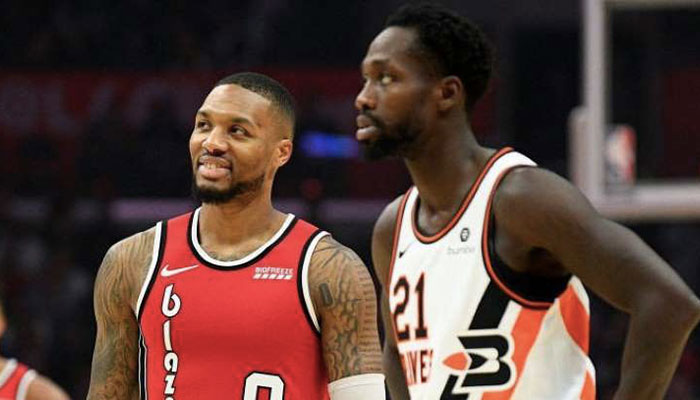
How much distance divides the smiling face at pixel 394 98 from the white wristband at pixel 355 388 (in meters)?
0.59

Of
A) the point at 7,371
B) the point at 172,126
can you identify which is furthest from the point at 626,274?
the point at 172,126

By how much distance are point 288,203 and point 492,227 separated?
6.27 metres

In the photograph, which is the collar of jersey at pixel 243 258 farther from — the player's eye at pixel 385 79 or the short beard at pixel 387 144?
the player's eye at pixel 385 79

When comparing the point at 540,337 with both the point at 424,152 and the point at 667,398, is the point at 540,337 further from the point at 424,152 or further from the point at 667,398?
the point at 667,398

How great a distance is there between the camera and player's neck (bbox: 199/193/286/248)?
381 cm

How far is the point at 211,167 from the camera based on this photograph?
367 cm

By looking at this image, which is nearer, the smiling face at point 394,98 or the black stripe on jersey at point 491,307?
the black stripe on jersey at point 491,307

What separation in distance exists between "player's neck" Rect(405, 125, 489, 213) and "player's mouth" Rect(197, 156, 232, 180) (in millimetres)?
527

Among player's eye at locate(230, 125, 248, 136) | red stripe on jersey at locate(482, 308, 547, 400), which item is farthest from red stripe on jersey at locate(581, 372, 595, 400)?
player's eye at locate(230, 125, 248, 136)

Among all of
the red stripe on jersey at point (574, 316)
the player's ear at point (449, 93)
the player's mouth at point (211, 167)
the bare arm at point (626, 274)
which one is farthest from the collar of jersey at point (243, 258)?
the red stripe on jersey at point (574, 316)

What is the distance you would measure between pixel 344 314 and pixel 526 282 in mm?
475

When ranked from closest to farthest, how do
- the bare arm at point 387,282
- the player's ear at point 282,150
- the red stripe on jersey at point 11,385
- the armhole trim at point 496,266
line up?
the armhole trim at point 496,266 → the player's ear at point 282,150 → the bare arm at point 387,282 → the red stripe on jersey at point 11,385

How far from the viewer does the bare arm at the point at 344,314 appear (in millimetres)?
3676

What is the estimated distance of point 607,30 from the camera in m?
7.44
